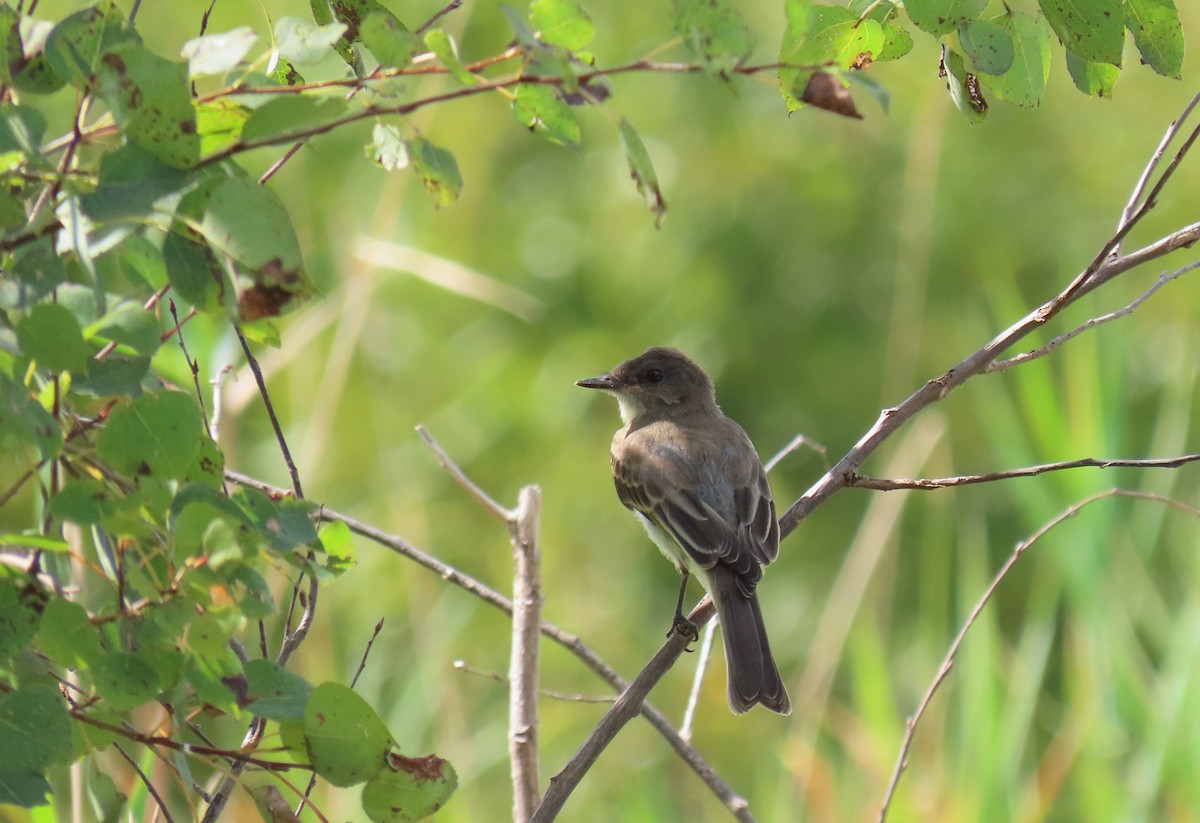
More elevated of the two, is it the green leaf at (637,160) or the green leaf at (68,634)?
the green leaf at (637,160)

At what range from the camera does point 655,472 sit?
12.4 feet

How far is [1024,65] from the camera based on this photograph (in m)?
1.71

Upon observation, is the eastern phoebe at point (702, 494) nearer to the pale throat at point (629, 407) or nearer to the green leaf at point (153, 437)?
the pale throat at point (629, 407)

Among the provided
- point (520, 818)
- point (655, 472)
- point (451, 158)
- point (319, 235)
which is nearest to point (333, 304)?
point (655, 472)

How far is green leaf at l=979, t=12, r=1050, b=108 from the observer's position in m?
1.70

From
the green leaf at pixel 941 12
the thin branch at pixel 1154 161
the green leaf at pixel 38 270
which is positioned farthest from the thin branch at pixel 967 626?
the green leaf at pixel 38 270

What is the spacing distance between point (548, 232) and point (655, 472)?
10.9 ft

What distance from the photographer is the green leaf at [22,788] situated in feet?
4.17

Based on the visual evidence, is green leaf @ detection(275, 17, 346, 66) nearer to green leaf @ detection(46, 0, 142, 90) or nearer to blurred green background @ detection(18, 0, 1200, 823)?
green leaf @ detection(46, 0, 142, 90)

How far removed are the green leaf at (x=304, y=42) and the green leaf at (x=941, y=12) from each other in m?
0.67

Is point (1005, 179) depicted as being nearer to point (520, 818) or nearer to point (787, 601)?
point (787, 601)

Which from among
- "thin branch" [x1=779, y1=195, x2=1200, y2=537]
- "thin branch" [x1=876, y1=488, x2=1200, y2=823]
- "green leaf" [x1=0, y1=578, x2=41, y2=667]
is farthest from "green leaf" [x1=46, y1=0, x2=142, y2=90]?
"thin branch" [x1=876, y1=488, x2=1200, y2=823]

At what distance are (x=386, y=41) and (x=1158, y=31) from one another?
945 millimetres

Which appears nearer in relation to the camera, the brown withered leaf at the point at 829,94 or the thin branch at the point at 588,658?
the brown withered leaf at the point at 829,94
